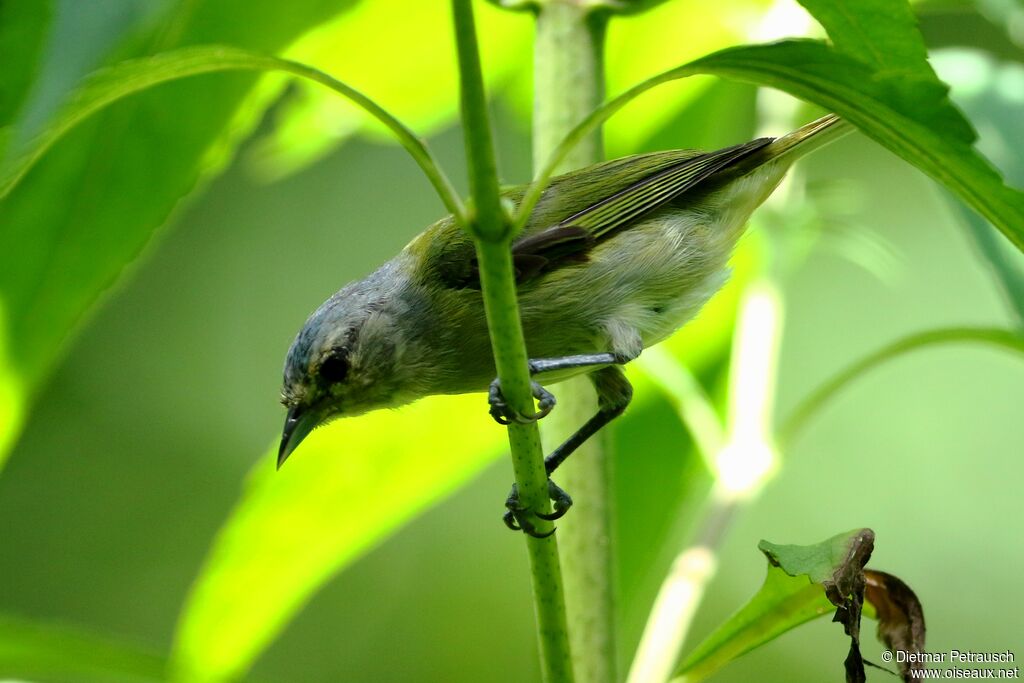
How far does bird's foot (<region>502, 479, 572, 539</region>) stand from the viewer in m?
1.44

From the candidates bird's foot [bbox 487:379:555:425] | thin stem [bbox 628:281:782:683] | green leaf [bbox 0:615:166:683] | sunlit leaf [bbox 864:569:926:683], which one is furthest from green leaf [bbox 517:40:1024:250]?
green leaf [bbox 0:615:166:683]

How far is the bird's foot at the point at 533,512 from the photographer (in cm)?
144

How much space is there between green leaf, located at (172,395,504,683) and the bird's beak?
0.08m

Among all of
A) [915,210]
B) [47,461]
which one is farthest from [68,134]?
[47,461]

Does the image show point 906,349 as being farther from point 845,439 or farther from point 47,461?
point 47,461

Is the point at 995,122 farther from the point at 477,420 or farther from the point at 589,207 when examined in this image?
the point at 477,420

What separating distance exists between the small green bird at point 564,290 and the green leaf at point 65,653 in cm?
→ 49

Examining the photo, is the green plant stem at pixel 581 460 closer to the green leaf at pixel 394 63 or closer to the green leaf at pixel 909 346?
the green leaf at pixel 909 346

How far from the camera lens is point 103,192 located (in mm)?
1826

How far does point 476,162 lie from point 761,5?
184 cm

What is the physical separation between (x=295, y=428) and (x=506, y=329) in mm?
1167

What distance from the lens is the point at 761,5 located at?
2750 mm

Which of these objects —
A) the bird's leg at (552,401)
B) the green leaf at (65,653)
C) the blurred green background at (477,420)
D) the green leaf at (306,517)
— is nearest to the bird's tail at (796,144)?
the blurred green background at (477,420)

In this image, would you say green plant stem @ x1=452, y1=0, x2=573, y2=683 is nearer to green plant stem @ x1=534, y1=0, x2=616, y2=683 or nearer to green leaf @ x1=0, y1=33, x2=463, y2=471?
green plant stem @ x1=534, y1=0, x2=616, y2=683
